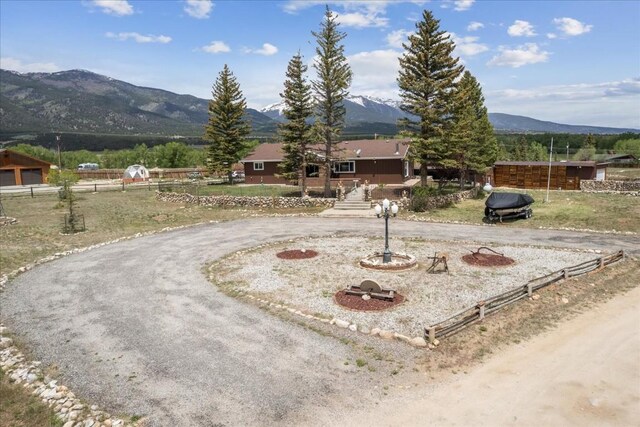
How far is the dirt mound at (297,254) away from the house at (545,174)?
3436 cm

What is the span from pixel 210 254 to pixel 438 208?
21.2 m

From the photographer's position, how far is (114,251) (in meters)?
23.4

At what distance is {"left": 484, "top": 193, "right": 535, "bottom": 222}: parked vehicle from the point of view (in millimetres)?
29984

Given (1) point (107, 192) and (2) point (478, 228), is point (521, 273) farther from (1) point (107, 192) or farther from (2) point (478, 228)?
(1) point (107, 192)

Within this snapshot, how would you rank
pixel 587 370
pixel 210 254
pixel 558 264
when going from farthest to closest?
pixel 210 254 → pixel 558 264 → pixel 587 370

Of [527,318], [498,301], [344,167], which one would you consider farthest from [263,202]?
[527,318]

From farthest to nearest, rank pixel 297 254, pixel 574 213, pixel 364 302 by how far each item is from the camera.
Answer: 1. pixel 574 213
2. pixel 297 254
3. pixel 364 302

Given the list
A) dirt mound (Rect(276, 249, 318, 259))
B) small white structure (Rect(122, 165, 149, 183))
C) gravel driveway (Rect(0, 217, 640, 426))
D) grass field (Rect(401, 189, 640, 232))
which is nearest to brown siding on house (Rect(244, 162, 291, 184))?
grass field (Rect(401, 189, 640, 232))

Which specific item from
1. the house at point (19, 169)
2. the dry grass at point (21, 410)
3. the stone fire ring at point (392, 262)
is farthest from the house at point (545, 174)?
the house at point (19, 169)

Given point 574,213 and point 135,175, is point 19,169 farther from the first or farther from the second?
point 574,213

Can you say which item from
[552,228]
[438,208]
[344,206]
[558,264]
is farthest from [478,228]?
[344,206]

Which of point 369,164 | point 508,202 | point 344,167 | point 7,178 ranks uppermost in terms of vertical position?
point 369,164

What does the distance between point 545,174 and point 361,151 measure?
2175 centimetres

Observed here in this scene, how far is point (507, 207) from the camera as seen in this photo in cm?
2984
